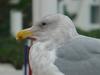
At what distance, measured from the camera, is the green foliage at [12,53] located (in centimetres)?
743

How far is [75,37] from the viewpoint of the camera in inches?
75.5

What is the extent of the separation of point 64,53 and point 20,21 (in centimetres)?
872

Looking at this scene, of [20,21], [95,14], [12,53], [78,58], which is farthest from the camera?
[95,14]

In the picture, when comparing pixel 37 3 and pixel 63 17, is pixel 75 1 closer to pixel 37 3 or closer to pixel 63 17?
pixel 37 3

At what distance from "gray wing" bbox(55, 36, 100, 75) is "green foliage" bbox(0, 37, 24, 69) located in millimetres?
5288

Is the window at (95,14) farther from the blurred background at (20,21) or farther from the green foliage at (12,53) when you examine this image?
the green foliage at (12,53)

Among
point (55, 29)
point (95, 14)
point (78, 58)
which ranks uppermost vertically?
point (55, 29)

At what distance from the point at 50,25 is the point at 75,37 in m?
0.12

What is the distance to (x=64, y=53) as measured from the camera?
1.88 metres

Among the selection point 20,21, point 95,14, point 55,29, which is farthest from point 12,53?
point 55,29

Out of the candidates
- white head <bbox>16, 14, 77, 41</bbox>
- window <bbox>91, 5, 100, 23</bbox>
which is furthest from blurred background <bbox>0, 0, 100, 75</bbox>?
white head <bbox>16, 14, 77, 41</bbox>

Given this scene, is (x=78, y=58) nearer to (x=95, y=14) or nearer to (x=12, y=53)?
(x=12, y=53)

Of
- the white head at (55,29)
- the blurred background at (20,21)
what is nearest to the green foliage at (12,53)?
the blurred background at (20,21)

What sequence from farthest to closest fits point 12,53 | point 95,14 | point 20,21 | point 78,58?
point 95,14 < point 20,21 < point 12,53 < point 78,58
